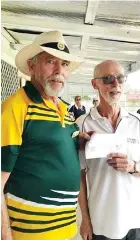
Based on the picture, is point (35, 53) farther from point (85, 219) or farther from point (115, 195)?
point (85, 219)

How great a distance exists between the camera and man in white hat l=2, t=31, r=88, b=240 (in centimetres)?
129

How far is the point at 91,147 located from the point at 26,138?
15.8 inches

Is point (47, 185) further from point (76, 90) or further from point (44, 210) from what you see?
point (76, 90)

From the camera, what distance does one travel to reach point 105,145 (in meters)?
1.58

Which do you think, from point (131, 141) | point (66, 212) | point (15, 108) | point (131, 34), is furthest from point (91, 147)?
point (131, 34)

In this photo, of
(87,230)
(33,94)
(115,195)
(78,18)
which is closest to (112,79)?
(33,94)

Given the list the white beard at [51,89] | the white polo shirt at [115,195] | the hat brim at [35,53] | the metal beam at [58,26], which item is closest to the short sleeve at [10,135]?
the white beard at [51,89]

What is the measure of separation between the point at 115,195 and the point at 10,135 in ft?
2.48

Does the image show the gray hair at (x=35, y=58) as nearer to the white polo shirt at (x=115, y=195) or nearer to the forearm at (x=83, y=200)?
the white polo shirt at (x=115, y=195)

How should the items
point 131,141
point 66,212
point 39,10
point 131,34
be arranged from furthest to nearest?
1. point 131,34
2. point 39,10
3. point 131,141
4. point 66,212

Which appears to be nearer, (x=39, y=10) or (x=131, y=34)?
(x=39, y=10)

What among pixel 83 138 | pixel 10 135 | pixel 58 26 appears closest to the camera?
pixel 10 135

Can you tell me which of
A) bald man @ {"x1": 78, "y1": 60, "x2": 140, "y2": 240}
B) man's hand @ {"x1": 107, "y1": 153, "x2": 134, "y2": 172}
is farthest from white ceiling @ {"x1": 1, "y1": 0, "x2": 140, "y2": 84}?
man's hand @ {"x1": 107, "y1": 153, "x2": 134, "y2": 172}

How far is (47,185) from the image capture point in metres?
1.39
